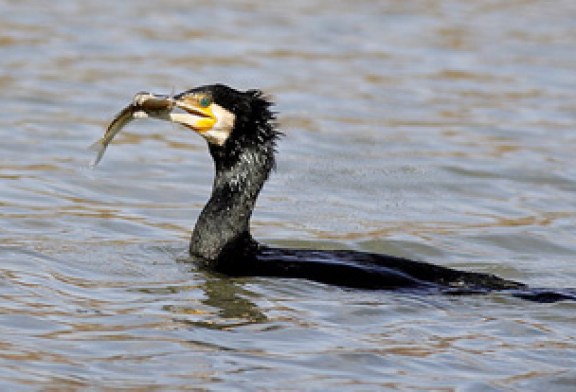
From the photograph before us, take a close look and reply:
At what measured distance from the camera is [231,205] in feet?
32.2

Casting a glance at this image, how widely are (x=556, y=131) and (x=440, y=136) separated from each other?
50.1 inches

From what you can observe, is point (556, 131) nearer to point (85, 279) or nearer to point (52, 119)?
point (52, 119)

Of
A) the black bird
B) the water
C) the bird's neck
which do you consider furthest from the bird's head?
the water

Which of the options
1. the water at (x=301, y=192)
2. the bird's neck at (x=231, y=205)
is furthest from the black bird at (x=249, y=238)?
the water at (x=301, y=192)

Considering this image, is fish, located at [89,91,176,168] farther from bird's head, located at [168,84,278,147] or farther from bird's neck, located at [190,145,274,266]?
bird's neck, located at [190,145,274,266]

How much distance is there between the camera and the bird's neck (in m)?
9.74

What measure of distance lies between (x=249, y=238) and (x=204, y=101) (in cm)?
95

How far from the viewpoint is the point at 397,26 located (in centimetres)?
2041

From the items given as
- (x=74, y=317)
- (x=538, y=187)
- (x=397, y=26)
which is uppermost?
(x=397, y=26)

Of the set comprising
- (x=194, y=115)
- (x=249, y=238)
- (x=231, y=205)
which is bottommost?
(x=249, y=238)

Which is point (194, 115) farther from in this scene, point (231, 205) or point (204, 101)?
point (231, 205)

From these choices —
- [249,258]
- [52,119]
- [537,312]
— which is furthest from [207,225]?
[52,119]

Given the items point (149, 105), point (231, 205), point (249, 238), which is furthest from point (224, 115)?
point (249, 238)

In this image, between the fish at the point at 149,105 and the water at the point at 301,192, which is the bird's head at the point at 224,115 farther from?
the water at the point at 301,192
